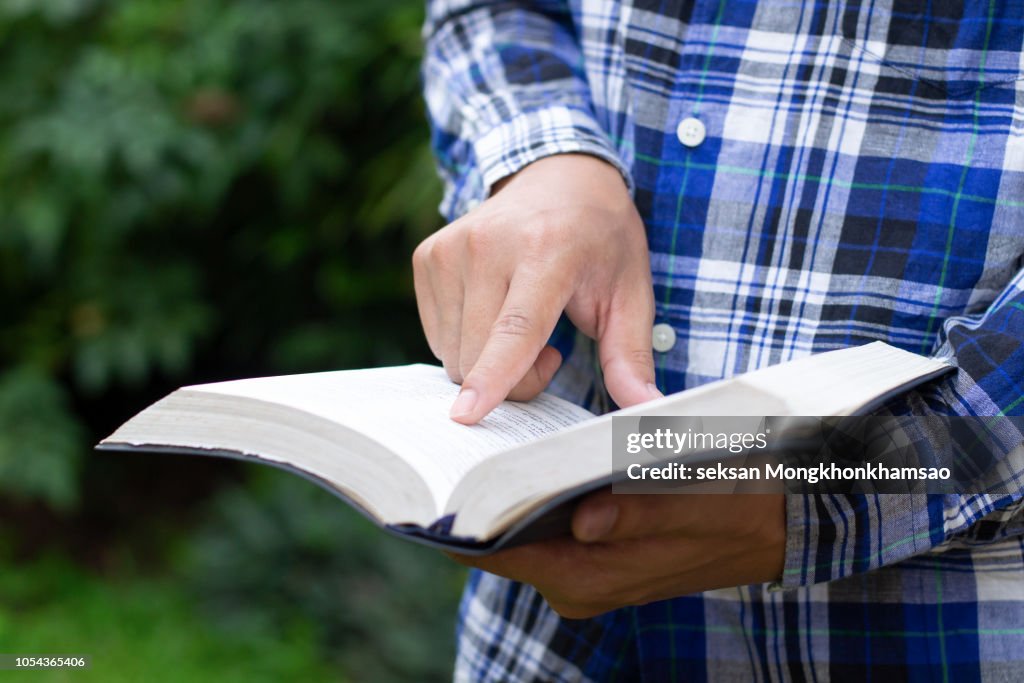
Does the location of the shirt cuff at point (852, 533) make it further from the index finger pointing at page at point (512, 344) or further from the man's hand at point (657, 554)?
the index finger pointing at page at point (512, 344)

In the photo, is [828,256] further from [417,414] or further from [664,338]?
[417,414]

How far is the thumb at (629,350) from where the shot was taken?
2.94ft

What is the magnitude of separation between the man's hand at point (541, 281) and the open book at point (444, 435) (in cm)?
6

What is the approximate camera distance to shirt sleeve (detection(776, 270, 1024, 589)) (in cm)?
81

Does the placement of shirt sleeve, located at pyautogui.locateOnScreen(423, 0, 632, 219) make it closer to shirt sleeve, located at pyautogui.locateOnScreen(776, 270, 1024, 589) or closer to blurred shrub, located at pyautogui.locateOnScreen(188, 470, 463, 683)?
shirt sleeve, located at pyautogui.locateOnScreen(776, 270, 1024, 589)

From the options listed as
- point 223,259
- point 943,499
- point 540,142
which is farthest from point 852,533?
point 223,259

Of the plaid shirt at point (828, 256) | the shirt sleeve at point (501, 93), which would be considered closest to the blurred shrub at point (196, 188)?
the shirt sleeve at point (501, 93)

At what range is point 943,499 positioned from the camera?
83cm

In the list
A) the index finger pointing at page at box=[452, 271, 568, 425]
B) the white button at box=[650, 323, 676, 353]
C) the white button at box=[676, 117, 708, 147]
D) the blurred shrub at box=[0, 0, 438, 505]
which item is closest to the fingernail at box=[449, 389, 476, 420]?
the index finger pointing at page at box=[452, 271, 568, 425]

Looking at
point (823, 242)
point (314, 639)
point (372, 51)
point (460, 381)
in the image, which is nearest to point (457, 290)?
point (460, 381)

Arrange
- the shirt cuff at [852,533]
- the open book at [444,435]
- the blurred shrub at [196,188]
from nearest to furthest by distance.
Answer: the open book at [444,435]
the shirt cuff at [852,533]
the blurred shrub at [196,188]

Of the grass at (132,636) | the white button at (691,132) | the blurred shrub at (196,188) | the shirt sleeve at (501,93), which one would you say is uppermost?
the blurred shrub at (196,188)

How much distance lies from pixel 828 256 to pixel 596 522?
1.33 ft

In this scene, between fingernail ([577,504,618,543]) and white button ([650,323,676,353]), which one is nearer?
fingernail ([577,504,618,543])
